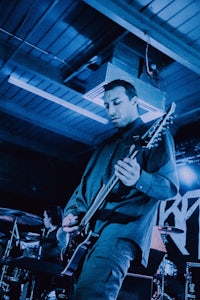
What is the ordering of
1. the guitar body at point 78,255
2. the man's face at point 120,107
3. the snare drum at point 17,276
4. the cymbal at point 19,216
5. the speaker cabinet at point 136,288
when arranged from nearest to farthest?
the guitar body at point 78,255
the man's face at point 120,107
the speaker cabinet at point 136,288
the snare drum at point 17,276
the cymbal at point 19,216

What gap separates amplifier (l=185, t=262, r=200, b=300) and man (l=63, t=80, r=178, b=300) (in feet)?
15.5

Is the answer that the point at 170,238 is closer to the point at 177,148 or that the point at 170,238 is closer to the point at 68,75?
the point at 177,148

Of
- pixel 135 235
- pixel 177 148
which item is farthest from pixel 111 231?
pixel 177 148

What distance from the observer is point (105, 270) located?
1.72m

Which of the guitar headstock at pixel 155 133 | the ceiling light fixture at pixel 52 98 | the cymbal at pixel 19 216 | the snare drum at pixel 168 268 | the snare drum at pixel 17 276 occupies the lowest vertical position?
the snare drum at pixel 17 276

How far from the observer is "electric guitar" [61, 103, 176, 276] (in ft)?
6.66

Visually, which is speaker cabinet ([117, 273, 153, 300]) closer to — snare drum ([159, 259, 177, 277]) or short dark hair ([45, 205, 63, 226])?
snare drum ([159, 259, 177, 277])

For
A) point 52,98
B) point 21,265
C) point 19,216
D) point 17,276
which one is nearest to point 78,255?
point 21,265

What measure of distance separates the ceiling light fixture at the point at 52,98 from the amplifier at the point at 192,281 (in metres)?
3.64

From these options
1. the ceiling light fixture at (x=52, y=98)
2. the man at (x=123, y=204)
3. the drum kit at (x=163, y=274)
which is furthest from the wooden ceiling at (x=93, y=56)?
the drum kit at (x=163, y=274)

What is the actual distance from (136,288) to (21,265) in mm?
1899

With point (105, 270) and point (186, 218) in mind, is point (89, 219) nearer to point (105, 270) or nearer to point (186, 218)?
point (105, 270)

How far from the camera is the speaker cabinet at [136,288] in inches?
161

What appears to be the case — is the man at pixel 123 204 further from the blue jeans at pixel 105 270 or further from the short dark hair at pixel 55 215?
the short dark hair at pixel 55 215
